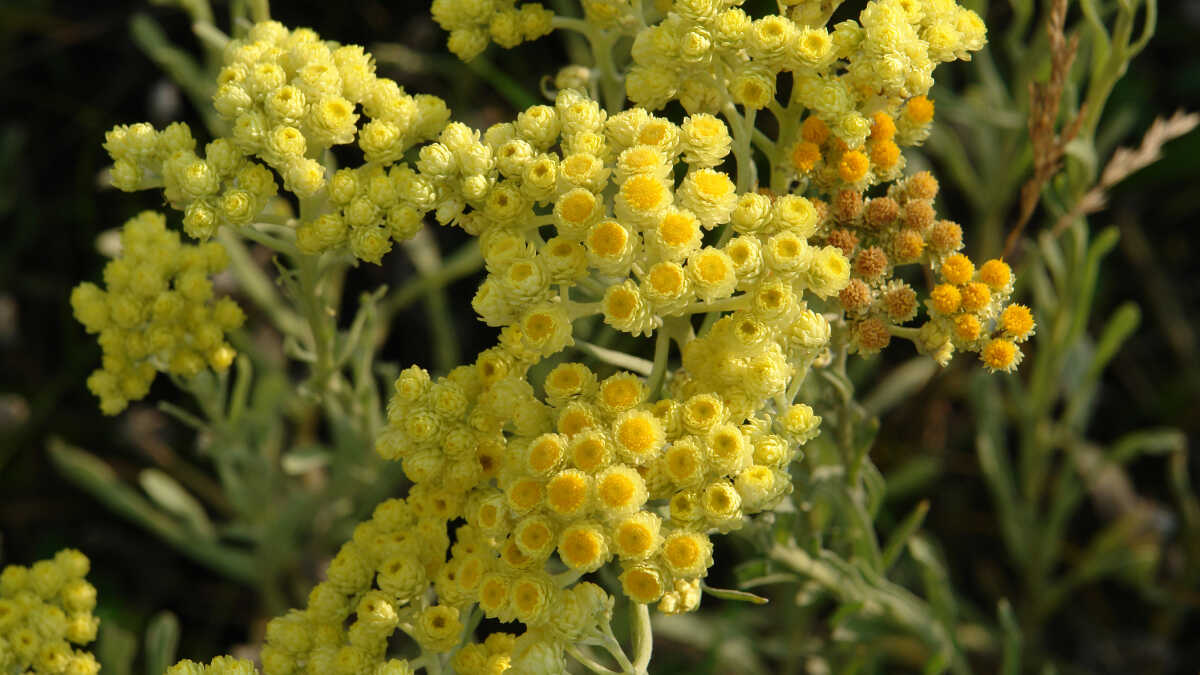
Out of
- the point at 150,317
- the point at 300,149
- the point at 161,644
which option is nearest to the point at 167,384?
the point at 161,644

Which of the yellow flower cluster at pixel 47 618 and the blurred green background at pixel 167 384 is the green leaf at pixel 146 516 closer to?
the blurred green background at pixel 167 384

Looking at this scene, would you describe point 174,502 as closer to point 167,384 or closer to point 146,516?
point 146,516

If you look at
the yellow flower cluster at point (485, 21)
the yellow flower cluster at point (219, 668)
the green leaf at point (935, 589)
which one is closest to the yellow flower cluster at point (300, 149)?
the yellow flower cluster at point (485, 21)

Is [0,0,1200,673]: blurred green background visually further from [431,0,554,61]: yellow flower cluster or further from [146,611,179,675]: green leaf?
[431,0,554,61]: yellow flower cluster

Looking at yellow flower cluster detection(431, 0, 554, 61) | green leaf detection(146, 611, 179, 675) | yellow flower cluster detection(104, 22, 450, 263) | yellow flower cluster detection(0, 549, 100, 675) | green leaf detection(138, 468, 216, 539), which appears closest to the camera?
yellow flower cluster detection(104, 22, 450, 263)

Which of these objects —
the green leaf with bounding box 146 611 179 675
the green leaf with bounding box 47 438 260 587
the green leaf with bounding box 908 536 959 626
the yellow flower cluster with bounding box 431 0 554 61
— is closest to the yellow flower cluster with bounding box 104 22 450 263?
the yellow flower cluster with bounding box 431 0 554 61

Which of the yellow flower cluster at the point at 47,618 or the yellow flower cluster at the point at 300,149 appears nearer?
the yellow flower cluster at the point at 300,149
